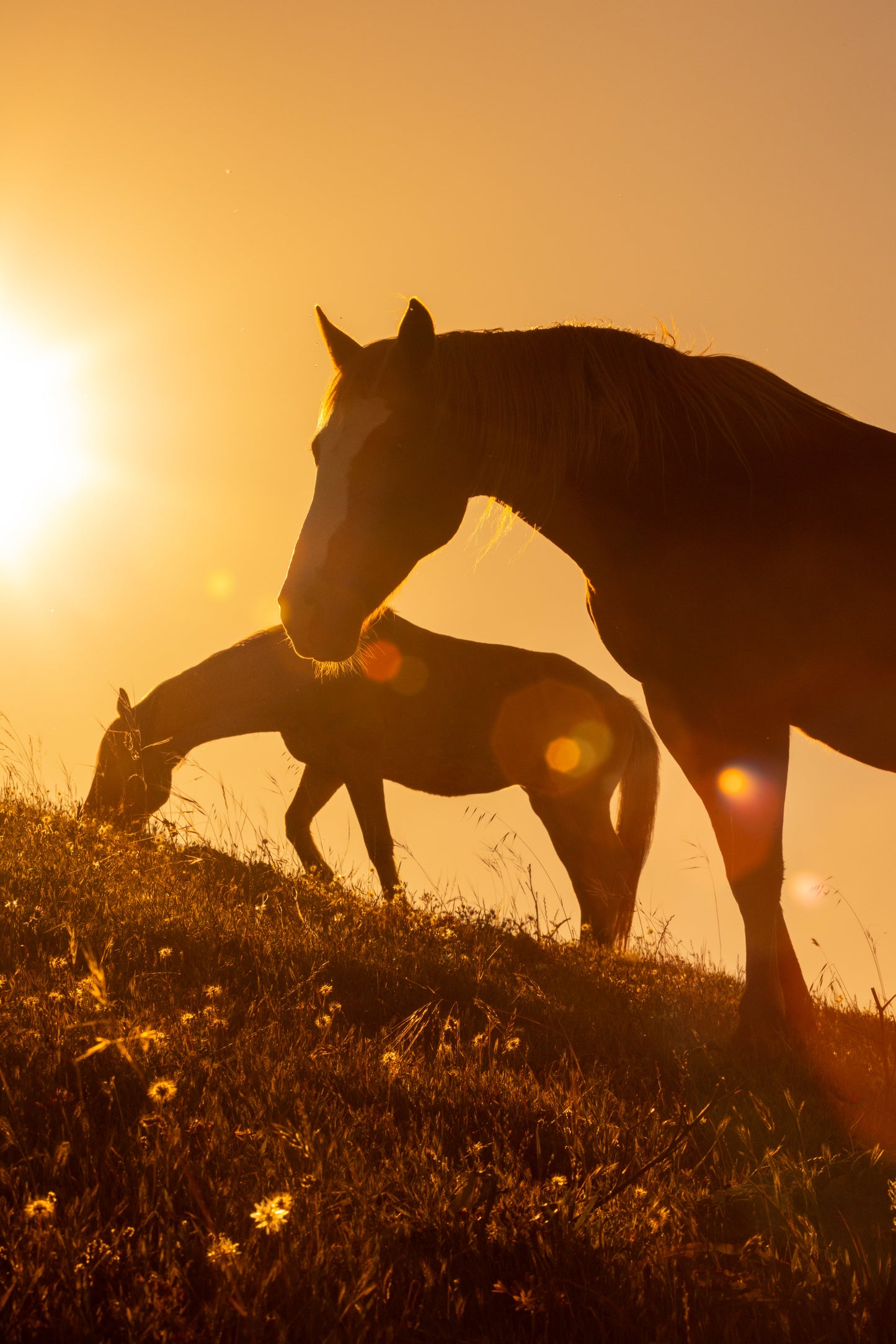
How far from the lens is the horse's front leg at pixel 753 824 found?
13.3 feet

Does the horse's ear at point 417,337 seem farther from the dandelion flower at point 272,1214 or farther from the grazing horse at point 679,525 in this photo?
the dandelion flower at point 272,1214

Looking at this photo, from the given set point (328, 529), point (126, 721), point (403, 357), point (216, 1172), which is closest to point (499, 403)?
point (403, 357)

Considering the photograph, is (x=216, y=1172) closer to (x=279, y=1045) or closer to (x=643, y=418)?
(x=279, y=1045)

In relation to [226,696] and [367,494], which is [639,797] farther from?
[367,494]

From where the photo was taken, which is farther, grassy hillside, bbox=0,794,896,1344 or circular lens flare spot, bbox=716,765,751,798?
circular lens flare spot, bbox=716,765,751,798

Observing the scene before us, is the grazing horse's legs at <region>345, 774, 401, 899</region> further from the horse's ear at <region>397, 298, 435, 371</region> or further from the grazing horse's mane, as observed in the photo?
the horse's ear at <region>397, 298, 435, 371</region>

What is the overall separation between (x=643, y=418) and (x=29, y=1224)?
386 cm

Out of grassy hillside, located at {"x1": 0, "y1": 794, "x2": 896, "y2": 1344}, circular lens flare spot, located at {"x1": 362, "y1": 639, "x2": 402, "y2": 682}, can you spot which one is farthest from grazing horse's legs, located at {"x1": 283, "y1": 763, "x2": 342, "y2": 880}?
grassy hillside, located at {"x1": 0, "y1": 794, "x2": 896, "y2": 1344}

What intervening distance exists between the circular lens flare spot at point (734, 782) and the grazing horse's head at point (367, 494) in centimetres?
171

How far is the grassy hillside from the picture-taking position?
1.57 metres

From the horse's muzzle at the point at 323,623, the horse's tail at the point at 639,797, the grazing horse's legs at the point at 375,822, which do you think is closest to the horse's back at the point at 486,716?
the horse's tail at the point at 639,797

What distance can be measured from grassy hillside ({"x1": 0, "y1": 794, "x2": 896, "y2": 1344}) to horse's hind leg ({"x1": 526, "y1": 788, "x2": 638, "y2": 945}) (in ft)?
16.1

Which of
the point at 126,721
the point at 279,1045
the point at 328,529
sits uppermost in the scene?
the point at 126,721

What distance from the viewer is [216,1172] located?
198cm
